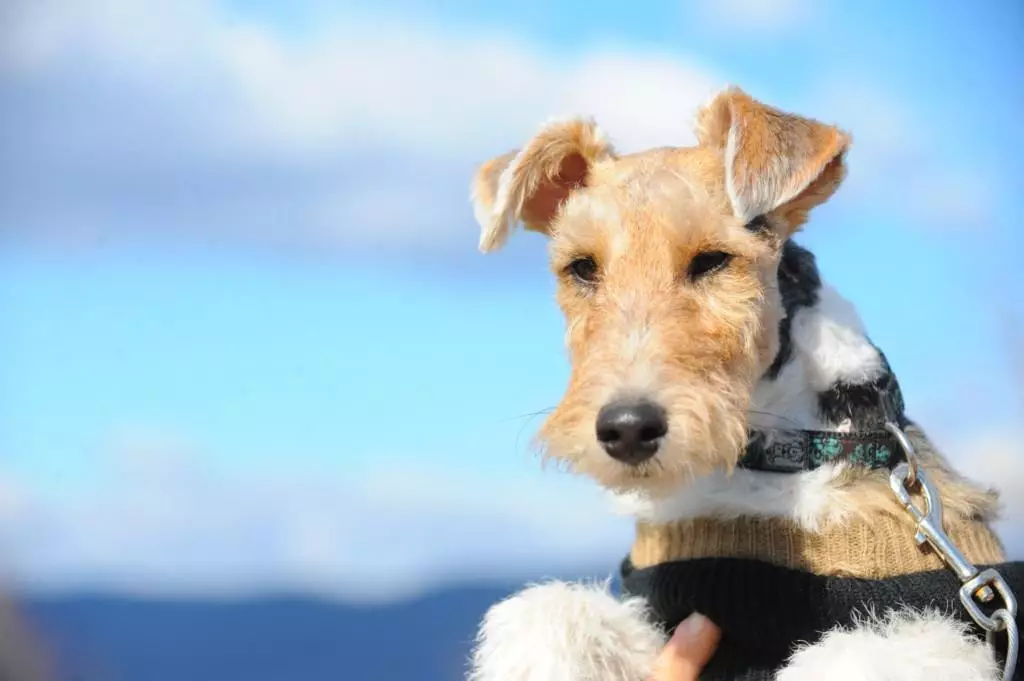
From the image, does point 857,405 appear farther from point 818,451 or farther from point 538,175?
point 538,175

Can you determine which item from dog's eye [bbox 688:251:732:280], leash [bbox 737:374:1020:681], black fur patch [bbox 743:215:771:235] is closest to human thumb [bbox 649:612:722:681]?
leash [bbox 737:374:1020:681]

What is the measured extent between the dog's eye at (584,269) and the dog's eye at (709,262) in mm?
417

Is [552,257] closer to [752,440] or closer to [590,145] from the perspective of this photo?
[590,145]

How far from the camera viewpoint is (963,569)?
11.9 ft

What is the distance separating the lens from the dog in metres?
3.52

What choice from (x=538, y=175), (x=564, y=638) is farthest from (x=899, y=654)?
(x=538, y=175)

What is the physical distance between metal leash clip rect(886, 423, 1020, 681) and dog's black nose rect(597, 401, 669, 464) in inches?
42.3

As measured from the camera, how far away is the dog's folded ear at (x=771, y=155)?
12.9ft

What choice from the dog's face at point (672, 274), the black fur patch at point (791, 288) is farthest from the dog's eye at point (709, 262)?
the black fur patch at point (791, 288)

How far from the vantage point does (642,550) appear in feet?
14.0

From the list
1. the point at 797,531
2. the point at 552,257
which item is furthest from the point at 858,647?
the point at 552,257

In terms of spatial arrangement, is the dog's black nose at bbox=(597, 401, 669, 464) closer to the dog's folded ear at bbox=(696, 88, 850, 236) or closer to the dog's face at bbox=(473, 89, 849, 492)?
the dog's face at bbox=(473, 89, 849, 492)

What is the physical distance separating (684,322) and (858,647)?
1.26 metres

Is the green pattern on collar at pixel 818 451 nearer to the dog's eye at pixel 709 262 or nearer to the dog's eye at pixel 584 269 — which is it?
the dog's eye at pixel 709 262
